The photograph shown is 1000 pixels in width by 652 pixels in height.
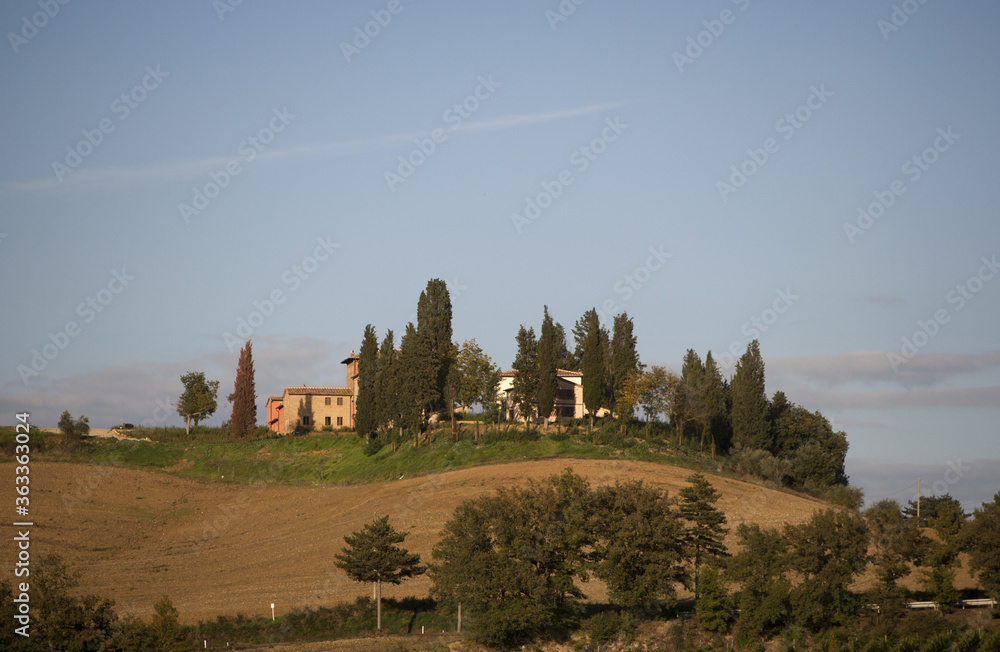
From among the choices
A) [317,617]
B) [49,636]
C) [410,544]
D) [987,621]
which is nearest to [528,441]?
[410,544]

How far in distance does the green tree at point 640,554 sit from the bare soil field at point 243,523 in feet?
19.0

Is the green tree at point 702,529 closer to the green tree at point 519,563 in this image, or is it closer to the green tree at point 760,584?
the green tree at point 760,584

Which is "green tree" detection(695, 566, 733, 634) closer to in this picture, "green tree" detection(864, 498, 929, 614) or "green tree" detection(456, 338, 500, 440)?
"green tree" detection(864, 498, 929, 614)

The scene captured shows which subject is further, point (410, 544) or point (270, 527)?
point (270, 527)

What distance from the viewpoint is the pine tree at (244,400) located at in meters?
94.4

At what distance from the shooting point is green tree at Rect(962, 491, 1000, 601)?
39.2 metres

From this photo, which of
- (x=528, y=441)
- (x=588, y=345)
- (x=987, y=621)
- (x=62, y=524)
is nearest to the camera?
(x=987, y=621)

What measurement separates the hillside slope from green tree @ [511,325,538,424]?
12068mm

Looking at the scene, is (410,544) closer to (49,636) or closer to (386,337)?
(49,636)

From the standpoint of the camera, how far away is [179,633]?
34969mm

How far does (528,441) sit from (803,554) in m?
35.2

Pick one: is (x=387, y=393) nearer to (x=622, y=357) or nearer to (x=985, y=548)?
(x=622, y=357)

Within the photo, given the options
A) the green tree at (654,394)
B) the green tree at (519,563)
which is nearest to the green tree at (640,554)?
the green tree at (519,563)

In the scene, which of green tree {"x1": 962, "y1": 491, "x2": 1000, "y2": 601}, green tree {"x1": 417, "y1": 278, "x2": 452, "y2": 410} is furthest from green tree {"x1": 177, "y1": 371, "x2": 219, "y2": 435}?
green tree {"x1": 962, "y1": 491, "x2": 1000, "y2": 601}
